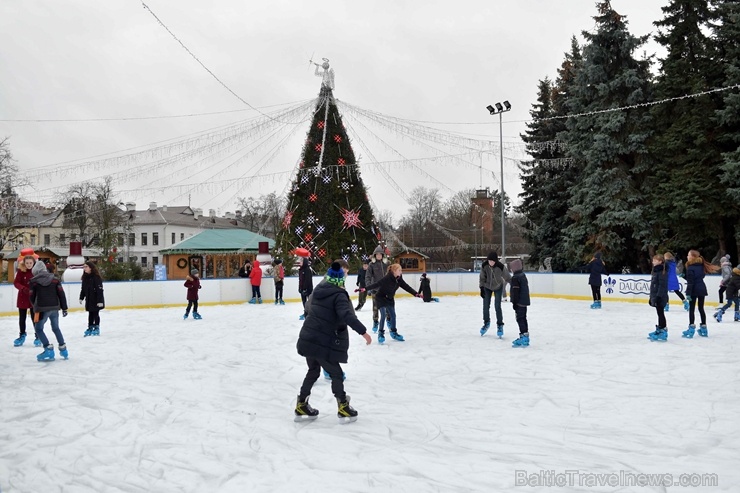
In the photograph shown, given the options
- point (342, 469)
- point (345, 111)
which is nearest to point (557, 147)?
point (345, 111)

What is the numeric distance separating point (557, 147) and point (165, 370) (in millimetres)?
24187

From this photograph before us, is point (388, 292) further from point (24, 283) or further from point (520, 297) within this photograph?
point (24, 283)

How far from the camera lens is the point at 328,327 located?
532cm

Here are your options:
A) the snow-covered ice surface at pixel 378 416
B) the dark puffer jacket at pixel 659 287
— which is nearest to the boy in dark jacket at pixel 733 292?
the snow-covered ice surface at pixel 378 416

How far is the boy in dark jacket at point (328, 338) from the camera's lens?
5277mm

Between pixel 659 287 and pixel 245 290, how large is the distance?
45.4 feet

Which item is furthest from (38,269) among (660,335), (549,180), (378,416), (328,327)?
(549,180)

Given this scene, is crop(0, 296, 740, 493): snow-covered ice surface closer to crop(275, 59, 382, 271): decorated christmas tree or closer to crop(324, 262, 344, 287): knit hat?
crop(324, 262, 344, 287): knit hat

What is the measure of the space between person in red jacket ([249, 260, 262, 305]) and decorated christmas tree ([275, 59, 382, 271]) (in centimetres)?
266

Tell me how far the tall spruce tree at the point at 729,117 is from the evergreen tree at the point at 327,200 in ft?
43.6

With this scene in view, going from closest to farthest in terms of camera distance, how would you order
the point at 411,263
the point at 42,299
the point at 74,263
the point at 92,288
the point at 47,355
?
1. the point at 42,299
2. the point at 47,355
3. the point at 92,288
4. the point at 74,263
5. the point at 411,263

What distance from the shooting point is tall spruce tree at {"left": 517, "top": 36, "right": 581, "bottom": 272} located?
95.3 feet

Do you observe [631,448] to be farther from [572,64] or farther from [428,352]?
[572,64]

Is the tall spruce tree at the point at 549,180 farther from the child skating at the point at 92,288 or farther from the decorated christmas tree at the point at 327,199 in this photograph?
the child skating at the point at 92,288
